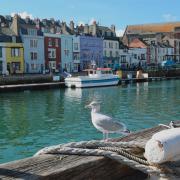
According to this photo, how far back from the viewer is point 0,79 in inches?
2223

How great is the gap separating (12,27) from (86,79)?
1936 centimetres

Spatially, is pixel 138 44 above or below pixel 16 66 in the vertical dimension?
above

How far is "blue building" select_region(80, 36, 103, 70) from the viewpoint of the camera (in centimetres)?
8612

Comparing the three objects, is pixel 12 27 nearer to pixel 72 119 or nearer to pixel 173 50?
pixel 72 119

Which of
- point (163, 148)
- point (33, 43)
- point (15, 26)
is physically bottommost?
point (163, 148)

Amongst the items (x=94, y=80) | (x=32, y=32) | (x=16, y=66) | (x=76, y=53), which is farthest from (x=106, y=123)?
(x=76, y=53)

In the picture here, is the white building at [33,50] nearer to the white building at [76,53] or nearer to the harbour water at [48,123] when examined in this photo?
the white building at [76,53]

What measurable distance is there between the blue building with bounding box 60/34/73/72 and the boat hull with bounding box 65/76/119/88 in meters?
17.5

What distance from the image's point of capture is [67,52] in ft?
267

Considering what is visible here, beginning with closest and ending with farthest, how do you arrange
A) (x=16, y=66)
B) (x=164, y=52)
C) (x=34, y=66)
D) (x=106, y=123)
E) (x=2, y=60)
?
(x=106, y=123) → (x=2, y=60) → (x=16, y=66) → (x=34, y=66) → (x=164, y=52)

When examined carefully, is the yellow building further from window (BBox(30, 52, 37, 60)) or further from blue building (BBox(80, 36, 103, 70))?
blue building (BBox(80, 36, 103, 70))

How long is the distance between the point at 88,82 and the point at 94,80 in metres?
1.35

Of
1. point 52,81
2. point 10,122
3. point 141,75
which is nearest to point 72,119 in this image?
point 10,122

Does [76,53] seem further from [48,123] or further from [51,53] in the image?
[48,123]
